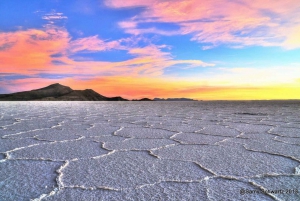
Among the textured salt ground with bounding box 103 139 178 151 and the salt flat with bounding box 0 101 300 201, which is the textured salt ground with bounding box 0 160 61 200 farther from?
the textured salt ground with bounding box 103 139 178 151

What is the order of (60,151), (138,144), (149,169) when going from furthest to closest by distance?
1. (138,144)
2. (60,151)
3. (149,169)

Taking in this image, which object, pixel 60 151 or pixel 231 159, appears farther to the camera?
pixel 60 151

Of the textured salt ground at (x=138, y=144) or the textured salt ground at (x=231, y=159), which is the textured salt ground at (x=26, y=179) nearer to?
the textured salt ground at (x=138, y=144)

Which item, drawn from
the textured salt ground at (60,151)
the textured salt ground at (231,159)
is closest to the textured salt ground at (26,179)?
the textured salt ground at (60,151)

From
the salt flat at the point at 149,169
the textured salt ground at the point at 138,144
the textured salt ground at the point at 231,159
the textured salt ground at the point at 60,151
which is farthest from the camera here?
the textured salt ground at the point at 138,144

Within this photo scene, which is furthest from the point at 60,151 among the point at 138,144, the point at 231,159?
the point at 231,159

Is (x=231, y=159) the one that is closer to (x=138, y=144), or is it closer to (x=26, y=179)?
(x=138, y=144)

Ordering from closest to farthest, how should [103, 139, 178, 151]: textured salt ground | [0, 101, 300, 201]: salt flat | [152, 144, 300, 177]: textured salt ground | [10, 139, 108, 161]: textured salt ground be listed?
[0, 101, 300, 201]: salt flat → [152, 144, 300, 177]: textured salt ground → [10, 139, 108, 161]: textured salt ground → [103, 139, 178, 151]: textured salt ground

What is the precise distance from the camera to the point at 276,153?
1758 millimetres

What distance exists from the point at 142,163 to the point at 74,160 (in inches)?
15.4

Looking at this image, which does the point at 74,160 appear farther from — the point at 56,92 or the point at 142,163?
the point at 56,92

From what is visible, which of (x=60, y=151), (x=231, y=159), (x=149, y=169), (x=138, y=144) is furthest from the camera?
(x=138, y=144)

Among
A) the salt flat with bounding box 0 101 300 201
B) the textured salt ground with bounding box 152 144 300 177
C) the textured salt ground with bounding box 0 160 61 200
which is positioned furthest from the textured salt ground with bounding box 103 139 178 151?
the textured salt ground with bounding box 0 160 61 200

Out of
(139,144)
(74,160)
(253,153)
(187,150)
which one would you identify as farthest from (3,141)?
(253,153)
